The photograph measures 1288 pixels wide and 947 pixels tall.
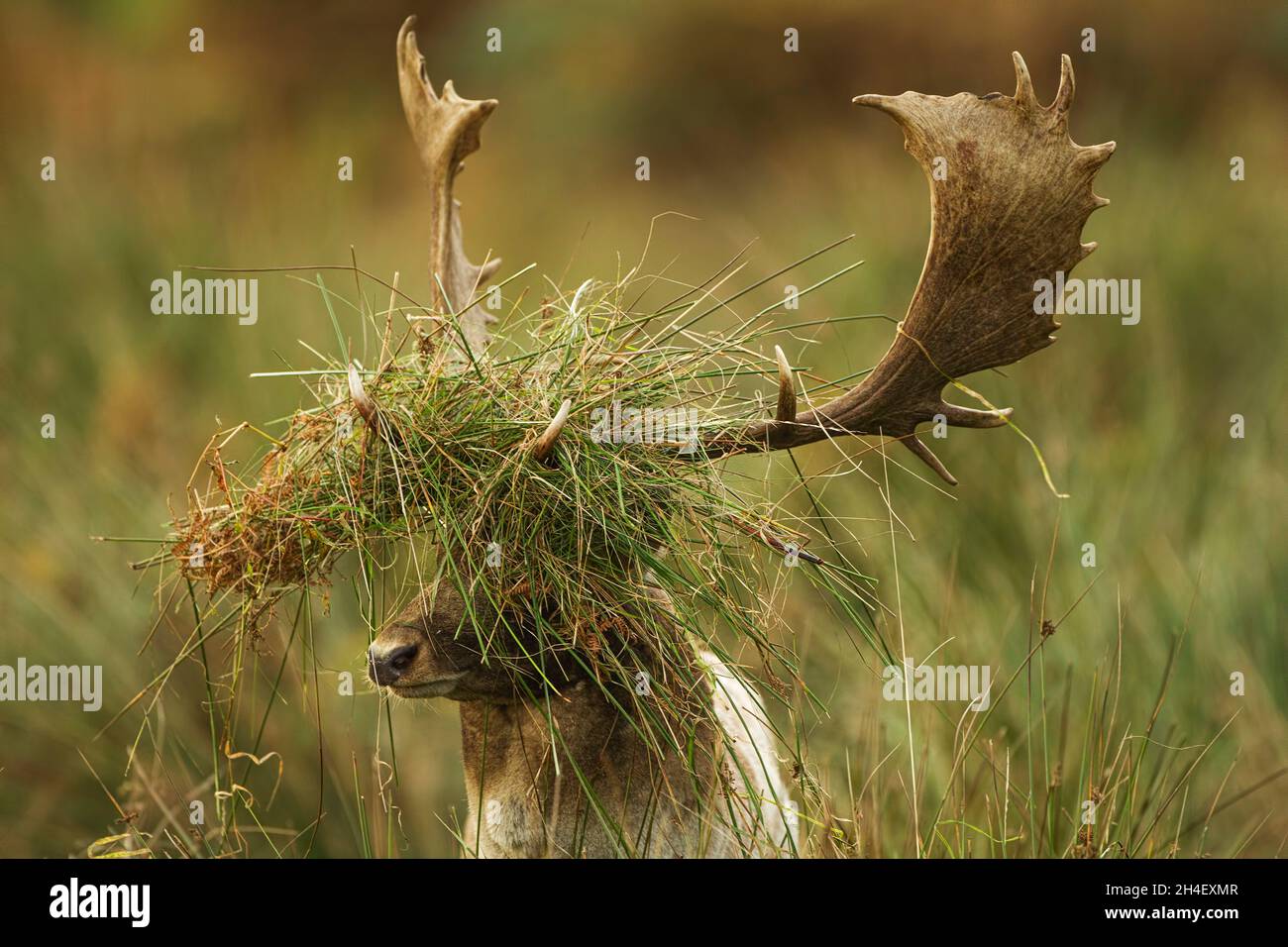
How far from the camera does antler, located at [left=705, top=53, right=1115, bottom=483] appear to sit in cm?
274

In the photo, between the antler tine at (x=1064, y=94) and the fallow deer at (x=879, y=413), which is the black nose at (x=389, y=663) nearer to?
the fallow deer at (x=879, y=413)

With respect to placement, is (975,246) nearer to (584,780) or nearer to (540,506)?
(540,506)

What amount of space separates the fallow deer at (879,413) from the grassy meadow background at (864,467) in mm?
257

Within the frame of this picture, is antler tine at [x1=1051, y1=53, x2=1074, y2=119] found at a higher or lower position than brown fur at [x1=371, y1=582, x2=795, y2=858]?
higher

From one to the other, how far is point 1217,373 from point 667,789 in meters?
5.82

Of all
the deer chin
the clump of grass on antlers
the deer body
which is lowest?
the deer body

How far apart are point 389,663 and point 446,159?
158 centimetres

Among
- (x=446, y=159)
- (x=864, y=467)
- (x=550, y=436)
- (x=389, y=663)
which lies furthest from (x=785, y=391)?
(x=864, y=467)

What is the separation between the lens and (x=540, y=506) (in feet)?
8.26

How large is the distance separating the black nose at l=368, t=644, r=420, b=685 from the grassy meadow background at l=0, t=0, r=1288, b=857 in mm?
282

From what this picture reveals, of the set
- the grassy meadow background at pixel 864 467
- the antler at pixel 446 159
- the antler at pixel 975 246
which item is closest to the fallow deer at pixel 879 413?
the antler at pixel 975 246

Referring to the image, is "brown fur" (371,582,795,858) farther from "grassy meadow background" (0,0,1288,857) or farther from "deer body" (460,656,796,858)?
"grassy meadow background" (0,0,1288,857)

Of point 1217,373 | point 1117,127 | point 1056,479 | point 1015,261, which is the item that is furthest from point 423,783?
point 1117,127

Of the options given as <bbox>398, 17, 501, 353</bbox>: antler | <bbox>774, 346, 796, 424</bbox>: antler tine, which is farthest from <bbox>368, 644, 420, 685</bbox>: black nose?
<bbox>398, 17, 501, 353</bbox>: antler
